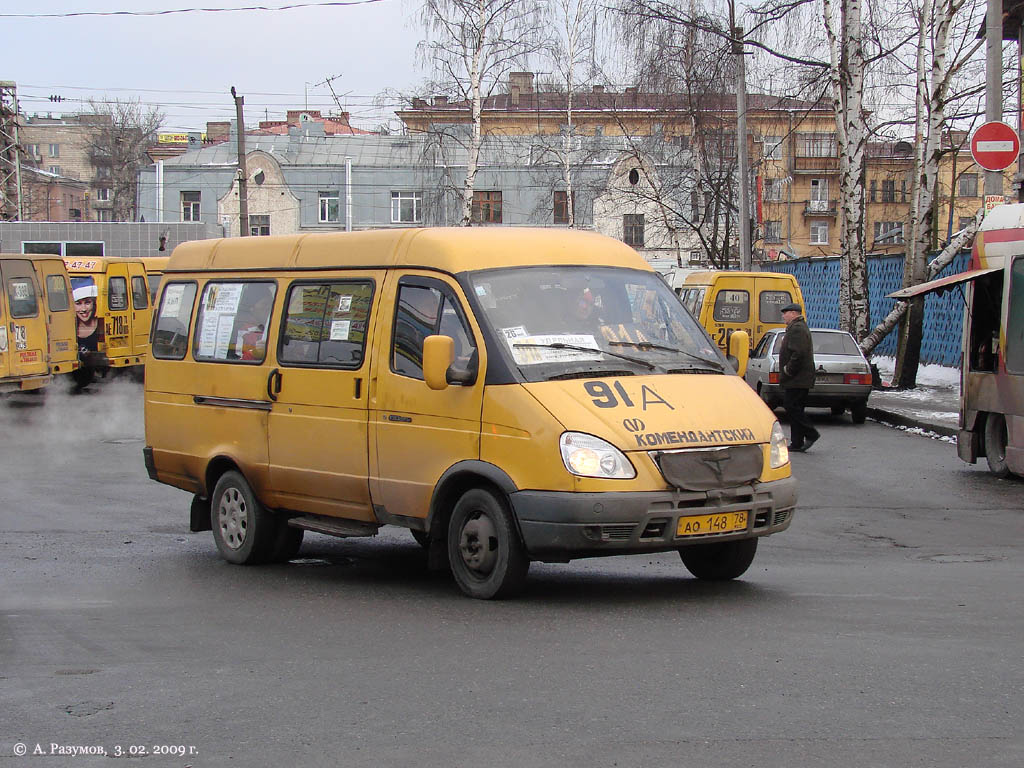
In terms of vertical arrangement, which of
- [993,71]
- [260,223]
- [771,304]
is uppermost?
[993,71]

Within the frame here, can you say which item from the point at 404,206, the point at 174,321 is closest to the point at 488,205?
the point at 404,206

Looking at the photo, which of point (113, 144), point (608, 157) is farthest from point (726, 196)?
point (113, 144)

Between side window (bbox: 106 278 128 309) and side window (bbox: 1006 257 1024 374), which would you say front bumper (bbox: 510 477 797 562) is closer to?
side window (bbox: 1006 257 1024 374)

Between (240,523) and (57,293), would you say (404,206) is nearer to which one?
(57,293)

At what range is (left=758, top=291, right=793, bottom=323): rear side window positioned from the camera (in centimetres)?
2714

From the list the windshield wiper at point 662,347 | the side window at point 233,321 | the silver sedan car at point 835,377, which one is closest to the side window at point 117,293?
the silver sedan car at point 835,377

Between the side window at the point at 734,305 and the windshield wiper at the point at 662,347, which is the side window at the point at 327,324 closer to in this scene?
the windshield wiper at the point at 662,347

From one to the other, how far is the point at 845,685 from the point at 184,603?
13.2ft

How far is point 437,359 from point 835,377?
1520cm

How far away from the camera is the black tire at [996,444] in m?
14.6

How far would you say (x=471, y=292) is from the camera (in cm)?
770

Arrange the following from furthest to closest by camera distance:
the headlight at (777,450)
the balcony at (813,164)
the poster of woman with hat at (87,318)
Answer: the balcony at (813,164)
the poster of woman with hat at (87,318)
the headlight at (777,450)

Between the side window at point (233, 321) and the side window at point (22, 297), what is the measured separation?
16137 mm

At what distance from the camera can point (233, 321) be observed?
9.42 metres
